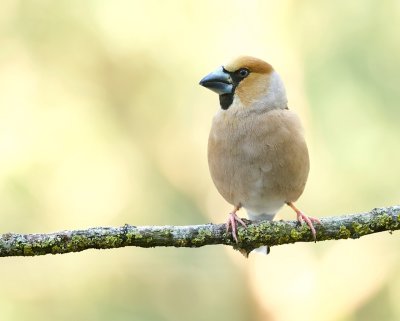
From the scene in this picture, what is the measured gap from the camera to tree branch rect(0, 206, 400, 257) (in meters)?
3.52

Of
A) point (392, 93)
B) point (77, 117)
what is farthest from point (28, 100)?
point (392, 93)

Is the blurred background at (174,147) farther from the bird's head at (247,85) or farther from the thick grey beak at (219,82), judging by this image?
the thick grey beak at (219,82)

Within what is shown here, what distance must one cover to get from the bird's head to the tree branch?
111 centimetres

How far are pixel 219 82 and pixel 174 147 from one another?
3.41 meters

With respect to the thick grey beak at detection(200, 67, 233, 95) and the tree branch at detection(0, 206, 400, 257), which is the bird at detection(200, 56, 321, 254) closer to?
the thick grey beak at detection(200, 67, 233, 95)

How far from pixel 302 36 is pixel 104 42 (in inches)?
86.4

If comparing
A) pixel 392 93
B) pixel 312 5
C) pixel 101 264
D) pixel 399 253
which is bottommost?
pixel 399 253

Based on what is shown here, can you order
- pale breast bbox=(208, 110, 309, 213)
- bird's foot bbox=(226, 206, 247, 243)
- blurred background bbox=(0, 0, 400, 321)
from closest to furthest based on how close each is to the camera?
bird's foot bbox=(226, 206, 247, 243) < pale breast bbox=(208, 110, 309, 213) < blurred background bbox=(0, 0, 400, 321)

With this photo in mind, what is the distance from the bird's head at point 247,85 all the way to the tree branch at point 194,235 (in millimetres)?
1111

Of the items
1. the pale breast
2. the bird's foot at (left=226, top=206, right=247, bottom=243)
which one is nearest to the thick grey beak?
the pale breast

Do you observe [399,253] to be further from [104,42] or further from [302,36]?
[104,42]

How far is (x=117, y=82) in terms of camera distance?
840 cm

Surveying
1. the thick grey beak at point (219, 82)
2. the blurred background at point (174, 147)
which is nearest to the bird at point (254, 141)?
the thick grey beak at point (219, 82)

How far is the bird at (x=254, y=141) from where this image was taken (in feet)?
15.5
